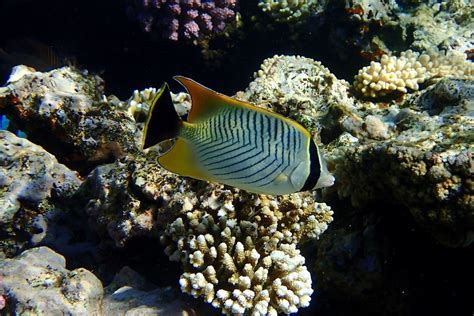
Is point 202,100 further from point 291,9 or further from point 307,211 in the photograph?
point 291,9

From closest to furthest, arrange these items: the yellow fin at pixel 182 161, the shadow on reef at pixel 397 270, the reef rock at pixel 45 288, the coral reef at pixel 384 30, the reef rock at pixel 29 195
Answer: the yellow fin at pixel 182 161, the reef rock at pixel 45 288, the shadow on reef at pixel 397 270, the reef rock at pixel 29 195, the coral reef at pixel 384 30

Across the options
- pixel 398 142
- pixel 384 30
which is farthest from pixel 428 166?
pixel 384 30

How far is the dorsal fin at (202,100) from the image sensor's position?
1962mm

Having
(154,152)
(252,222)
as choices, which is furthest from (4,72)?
(252,222)

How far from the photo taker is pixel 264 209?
315cm

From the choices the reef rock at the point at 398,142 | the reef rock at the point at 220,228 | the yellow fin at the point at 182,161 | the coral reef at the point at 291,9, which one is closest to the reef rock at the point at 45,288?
the reef rock at the point at 220,228

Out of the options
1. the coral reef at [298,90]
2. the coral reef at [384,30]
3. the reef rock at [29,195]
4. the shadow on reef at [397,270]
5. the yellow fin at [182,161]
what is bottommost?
the reef rock at [29,195]

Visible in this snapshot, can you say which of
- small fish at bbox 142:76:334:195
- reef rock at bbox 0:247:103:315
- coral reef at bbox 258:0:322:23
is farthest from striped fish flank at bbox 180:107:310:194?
coral reef at bbox 258:0:322:23

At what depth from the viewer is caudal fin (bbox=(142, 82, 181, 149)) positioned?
1.88m

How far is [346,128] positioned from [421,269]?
1450 mm

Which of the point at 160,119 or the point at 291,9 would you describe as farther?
the point at 291,9

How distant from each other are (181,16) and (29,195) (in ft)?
12.5

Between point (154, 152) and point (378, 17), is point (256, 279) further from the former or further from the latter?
point (378, 17)

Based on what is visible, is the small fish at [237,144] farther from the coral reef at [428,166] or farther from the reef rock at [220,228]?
the reef rock at [220,228]
